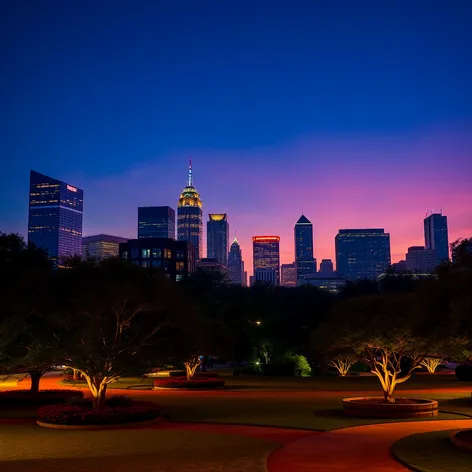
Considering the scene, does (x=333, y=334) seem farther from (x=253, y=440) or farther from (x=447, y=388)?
(x=447, y=388)

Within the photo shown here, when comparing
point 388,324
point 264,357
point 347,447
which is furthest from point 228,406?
point 264,357

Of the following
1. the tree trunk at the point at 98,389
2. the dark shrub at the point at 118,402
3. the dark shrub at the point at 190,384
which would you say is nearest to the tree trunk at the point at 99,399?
the tree trunk at the point at 98,389

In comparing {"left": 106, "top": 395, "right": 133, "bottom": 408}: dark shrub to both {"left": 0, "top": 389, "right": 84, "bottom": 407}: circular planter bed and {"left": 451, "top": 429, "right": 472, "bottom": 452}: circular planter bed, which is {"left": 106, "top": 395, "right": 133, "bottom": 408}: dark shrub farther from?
{"left": 451, "top": 429, "right": 472, "bottom": 452}: circular planter bed

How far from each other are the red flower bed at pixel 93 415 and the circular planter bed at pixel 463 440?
13337 millimetres

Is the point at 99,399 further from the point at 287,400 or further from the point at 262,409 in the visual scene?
the point at 287,400

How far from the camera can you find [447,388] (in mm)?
45969

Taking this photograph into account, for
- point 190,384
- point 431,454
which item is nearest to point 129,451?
point 431,454

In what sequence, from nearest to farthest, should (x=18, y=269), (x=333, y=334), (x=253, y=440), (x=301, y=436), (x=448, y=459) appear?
(x=448, y=459)
(x=253, y=440)
(x=301, y=436)
(x=333, y=334)
(x=18, y=269)

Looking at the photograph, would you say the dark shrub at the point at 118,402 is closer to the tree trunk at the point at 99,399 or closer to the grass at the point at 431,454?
the tree trunk at the point at 99,399

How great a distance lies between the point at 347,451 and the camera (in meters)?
18.0

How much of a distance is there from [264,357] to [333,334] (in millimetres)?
41343

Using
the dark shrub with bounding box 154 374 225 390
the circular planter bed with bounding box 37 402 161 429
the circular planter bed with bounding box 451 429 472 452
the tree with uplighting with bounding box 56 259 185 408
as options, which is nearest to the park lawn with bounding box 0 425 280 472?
the circular planter bed with bounding box 37 402 161 429

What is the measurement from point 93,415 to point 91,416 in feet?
0.30

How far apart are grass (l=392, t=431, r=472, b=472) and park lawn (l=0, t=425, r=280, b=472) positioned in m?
4.01
